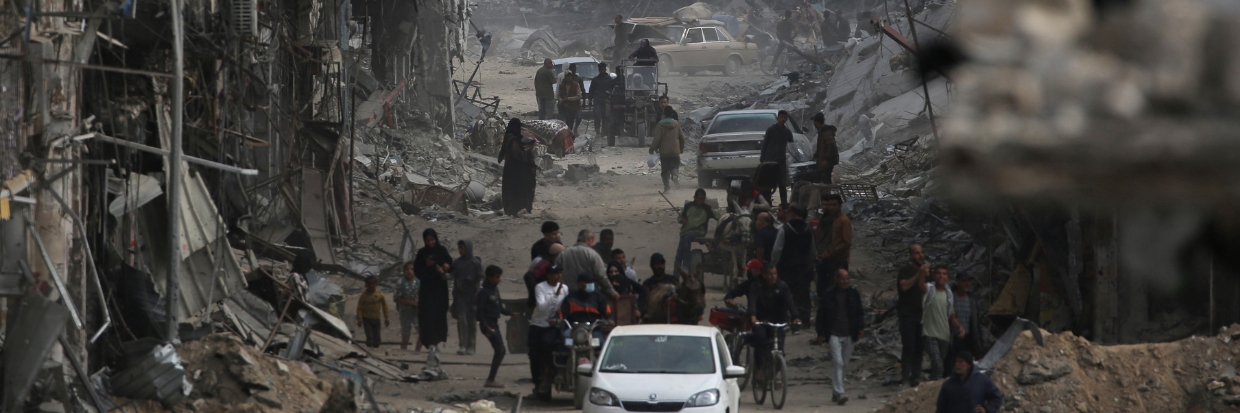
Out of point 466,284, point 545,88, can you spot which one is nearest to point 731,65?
point 545,88

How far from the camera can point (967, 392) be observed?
312 inches

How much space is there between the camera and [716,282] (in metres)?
15.9

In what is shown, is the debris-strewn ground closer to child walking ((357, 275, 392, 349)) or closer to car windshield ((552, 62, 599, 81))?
child walking ((357, 275, 392, 349))

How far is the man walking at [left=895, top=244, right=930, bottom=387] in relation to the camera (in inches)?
417

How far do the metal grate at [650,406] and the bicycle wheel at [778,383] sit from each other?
1653 millimetres

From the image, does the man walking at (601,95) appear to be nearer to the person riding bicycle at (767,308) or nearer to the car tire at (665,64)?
the car tire at (665,64)

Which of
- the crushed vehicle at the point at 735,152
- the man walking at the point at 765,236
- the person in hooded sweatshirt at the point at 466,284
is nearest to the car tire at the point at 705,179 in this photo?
the crushed vehicle at the point at 735,152

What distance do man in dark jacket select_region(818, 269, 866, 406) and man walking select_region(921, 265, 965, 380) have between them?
1.92 feet

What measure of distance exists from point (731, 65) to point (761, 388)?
2953cm

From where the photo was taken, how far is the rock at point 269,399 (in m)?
8.62

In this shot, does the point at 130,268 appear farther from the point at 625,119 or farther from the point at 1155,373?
the point at 625,119

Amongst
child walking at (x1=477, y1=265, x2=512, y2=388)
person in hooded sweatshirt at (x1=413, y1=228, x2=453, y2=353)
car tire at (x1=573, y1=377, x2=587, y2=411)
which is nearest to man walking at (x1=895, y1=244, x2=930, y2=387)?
car tire at (x1=573, y1=377, x2=587, y2=411)

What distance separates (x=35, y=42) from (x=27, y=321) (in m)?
1.63

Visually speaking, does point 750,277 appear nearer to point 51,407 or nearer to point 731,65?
point 51,407
